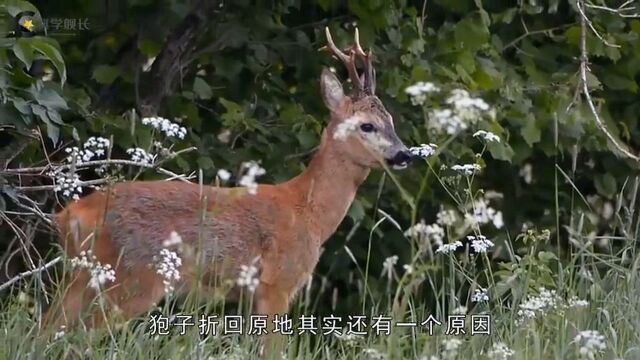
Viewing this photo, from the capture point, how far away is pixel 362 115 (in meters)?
7.12

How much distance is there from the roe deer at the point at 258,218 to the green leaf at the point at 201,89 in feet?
3.08

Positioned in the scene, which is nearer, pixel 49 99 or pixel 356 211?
pixel 49 99

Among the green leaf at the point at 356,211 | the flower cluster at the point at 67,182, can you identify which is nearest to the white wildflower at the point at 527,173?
the green leaf at the point at 356,211

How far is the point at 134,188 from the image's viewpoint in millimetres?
6602

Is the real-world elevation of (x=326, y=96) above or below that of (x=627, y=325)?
above

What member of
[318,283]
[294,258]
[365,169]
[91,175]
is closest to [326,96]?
[365,169]

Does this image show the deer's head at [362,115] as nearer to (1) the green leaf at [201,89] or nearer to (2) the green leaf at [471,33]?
(2) the green leaf at [471,33]

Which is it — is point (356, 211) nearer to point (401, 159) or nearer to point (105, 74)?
point (401, 159)

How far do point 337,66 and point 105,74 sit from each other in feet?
4.06

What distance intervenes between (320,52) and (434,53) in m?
0.59

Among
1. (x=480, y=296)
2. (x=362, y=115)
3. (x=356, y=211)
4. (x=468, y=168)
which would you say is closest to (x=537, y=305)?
(x=480, y=296)

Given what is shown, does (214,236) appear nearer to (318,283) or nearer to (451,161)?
(451,161)

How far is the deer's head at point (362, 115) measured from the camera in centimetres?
698

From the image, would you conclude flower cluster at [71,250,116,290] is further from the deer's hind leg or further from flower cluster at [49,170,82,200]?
flower cluster at [49,170,82,200]
